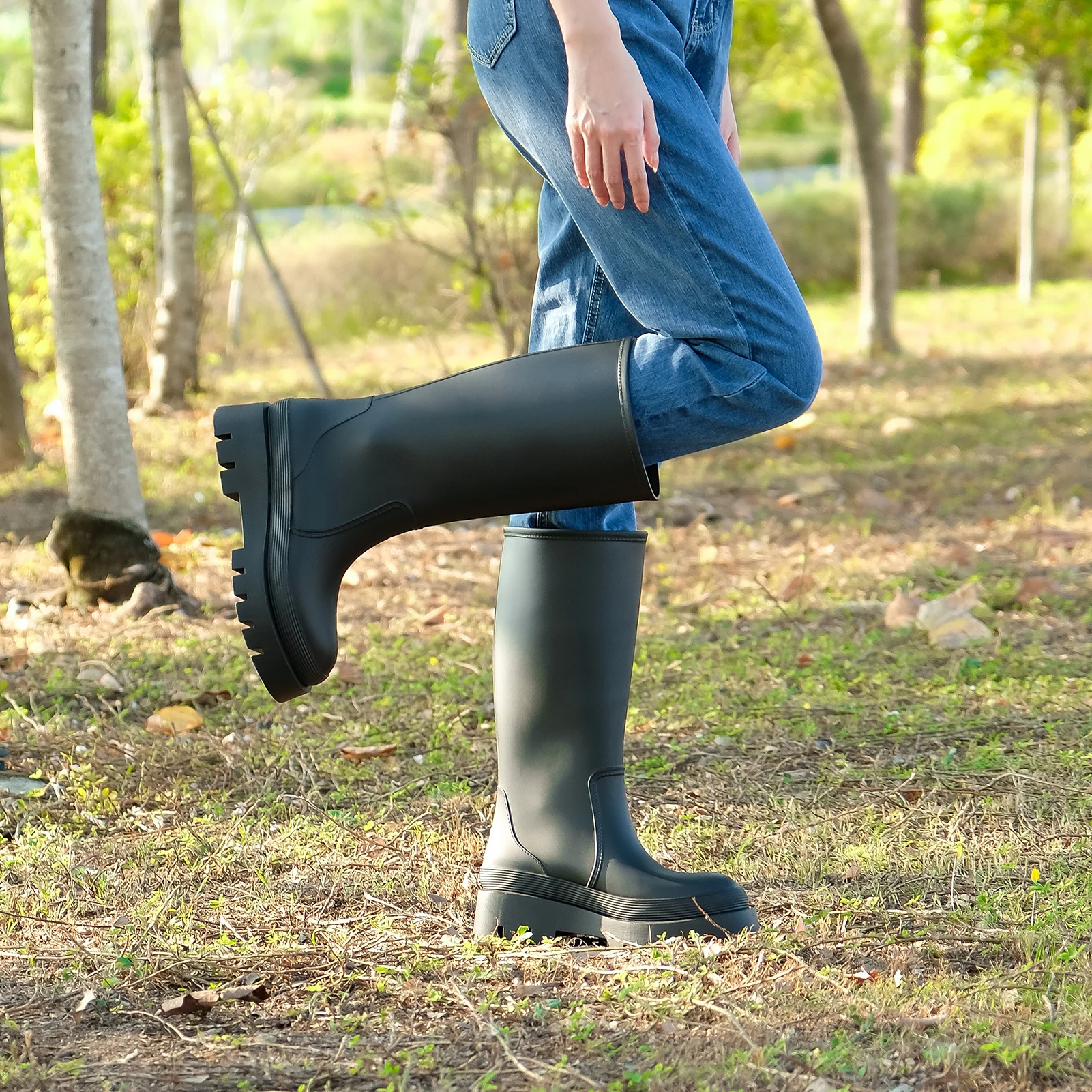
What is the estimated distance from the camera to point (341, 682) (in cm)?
262

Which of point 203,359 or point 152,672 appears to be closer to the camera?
point 152,672

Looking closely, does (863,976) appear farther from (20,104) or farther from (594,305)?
(20,104)

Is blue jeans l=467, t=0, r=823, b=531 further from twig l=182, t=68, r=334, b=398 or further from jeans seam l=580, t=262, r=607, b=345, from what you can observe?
twig l=182, t=68, r=334, b=398

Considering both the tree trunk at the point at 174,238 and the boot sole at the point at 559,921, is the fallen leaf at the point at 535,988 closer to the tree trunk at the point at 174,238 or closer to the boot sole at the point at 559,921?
the boot sole at the point at 559,921

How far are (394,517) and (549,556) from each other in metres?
0.21

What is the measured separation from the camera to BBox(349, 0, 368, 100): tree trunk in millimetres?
41031

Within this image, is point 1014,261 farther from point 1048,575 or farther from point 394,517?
point 394,517

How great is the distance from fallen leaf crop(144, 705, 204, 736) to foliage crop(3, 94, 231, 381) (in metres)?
4.85

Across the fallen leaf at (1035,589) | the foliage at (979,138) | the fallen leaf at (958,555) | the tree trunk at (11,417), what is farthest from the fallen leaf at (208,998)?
the foliage at (979,138)

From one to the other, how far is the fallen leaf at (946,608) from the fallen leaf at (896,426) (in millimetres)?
2943

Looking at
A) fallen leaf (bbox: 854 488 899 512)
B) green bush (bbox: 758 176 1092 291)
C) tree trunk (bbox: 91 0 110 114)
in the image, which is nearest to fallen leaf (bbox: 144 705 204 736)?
fallen leaf (bbox: 854 488 899 512)

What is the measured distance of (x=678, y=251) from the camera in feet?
4.48

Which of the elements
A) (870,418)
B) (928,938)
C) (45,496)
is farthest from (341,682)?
(870,418)

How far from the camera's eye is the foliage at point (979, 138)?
62.5 ft
